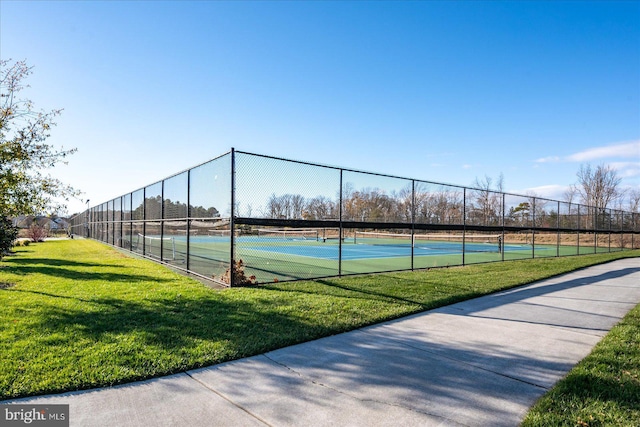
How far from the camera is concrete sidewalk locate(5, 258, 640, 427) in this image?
269 centimetres

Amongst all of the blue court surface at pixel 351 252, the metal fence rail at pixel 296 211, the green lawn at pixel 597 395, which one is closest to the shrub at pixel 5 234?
the metal fence rail at pixel 296 211

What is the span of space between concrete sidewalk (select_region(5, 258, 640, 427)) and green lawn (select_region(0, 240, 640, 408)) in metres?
0.26

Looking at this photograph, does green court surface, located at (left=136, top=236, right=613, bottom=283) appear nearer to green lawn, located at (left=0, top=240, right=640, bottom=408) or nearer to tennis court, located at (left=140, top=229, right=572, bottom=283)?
tennis court, located at (left=140, top=229, right=572, bottom=283)

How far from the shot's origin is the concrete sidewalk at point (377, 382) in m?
2.69

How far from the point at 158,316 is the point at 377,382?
3.36 meters

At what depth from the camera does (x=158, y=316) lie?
202 inches

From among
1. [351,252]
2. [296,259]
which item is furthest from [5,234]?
[351,252]

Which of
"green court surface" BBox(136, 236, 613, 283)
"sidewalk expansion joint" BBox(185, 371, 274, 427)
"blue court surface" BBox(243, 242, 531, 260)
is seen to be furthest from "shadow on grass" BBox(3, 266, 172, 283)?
"blue court surface" BBox(243, 242, 531, 260)

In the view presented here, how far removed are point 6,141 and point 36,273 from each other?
342 centimetres

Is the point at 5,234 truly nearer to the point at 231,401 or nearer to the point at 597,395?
the point at 231,401

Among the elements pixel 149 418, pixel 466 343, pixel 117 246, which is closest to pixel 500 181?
pixel 117 246

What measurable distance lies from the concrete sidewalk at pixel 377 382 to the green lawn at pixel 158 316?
256mm

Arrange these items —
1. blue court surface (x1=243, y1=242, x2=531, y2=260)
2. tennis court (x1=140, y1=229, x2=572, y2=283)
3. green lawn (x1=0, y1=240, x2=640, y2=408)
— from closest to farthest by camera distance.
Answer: green lawn (x1=0, y1=240, x2=640, y2=408) → tennis court (x1=140, y1=229, x2=572, y2=283) → blue court surface (x1=243, y1=242, x2=531, y2=260)

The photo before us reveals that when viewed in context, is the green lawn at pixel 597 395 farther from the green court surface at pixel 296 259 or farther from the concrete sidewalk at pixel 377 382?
the green court surface at pixel 296 259
